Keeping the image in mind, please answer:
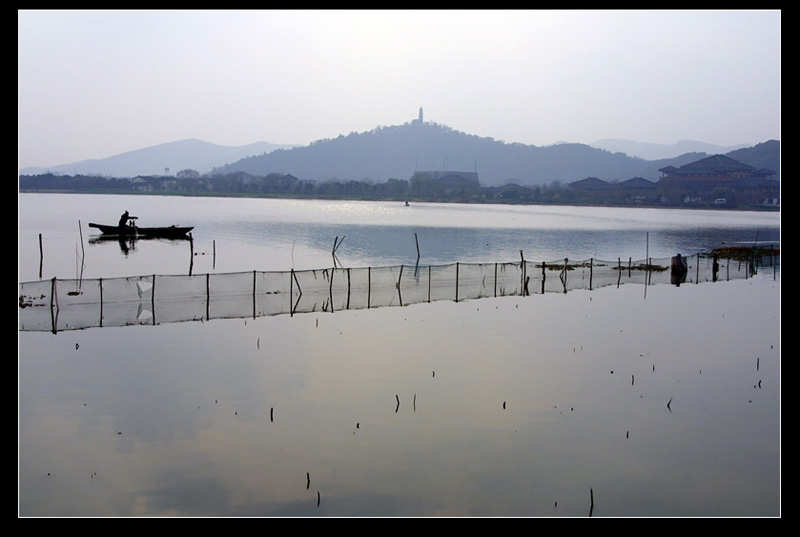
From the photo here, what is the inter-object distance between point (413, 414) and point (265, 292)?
57.3 feet

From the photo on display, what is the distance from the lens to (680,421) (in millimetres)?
16000

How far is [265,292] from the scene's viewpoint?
3228cm

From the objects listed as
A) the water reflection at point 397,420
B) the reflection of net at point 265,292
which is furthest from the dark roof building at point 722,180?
the water reflection at point 397,420

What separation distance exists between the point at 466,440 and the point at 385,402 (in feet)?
9.48

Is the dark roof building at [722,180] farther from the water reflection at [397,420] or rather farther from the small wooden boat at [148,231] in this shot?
the water reflection at [397,420]

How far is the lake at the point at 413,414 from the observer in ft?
40.5

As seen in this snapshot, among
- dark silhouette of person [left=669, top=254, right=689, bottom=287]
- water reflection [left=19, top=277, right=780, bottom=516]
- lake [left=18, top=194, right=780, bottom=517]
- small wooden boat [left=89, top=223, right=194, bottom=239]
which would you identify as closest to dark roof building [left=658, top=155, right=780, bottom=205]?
small wooden boat [left=89, top=223, right=194, bottom=239]

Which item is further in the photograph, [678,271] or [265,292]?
[678,271]

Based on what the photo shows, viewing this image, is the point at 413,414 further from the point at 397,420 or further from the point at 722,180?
the point at 722,180

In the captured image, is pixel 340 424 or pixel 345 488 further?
pixel 340 424

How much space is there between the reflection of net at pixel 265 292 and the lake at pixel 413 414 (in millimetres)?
1447

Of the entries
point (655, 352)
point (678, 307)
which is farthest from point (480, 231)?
point (655, 352)

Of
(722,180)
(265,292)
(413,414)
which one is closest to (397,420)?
(413,414)
